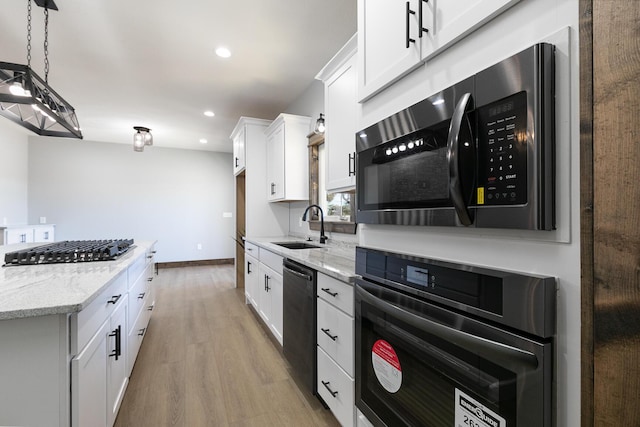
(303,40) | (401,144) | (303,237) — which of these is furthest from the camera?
(303,237)

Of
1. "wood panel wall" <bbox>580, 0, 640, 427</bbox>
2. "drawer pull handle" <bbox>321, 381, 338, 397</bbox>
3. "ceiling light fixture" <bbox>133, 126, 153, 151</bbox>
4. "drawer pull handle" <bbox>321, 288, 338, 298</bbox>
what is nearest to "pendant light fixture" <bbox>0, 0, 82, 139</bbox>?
"ceiling light fixture" <bbox>133, 126, 153, 151</bbox>

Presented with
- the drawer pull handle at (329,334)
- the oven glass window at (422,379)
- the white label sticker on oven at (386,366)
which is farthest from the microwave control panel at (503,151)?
the drawer pull handle at (329,334)

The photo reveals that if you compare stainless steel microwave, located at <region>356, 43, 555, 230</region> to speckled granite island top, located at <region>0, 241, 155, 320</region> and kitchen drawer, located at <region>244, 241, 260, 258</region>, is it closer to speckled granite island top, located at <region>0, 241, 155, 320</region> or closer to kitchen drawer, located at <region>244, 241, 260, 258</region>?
speckled granite island top, located at <region>0, 241, 155, 320</region>

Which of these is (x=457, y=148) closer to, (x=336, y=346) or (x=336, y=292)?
(x=336, y=292)

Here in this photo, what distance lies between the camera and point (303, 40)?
270 cm

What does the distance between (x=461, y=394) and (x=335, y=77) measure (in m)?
2.03

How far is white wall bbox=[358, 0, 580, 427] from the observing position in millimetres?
575

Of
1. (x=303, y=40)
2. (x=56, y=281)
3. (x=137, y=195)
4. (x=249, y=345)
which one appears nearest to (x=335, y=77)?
(x=303, y=40)

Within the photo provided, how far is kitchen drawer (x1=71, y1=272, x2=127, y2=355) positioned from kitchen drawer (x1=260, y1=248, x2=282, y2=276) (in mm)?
1102

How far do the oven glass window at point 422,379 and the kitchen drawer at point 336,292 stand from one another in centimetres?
18

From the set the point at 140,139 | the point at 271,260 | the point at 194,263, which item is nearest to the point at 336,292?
the point at 271,260

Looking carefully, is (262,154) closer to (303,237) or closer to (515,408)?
(303,237)

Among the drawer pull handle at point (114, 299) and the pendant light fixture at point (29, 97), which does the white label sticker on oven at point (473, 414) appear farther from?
the pendant light fixture at point (29, 97)

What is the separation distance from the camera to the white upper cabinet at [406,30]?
31.1 inches
